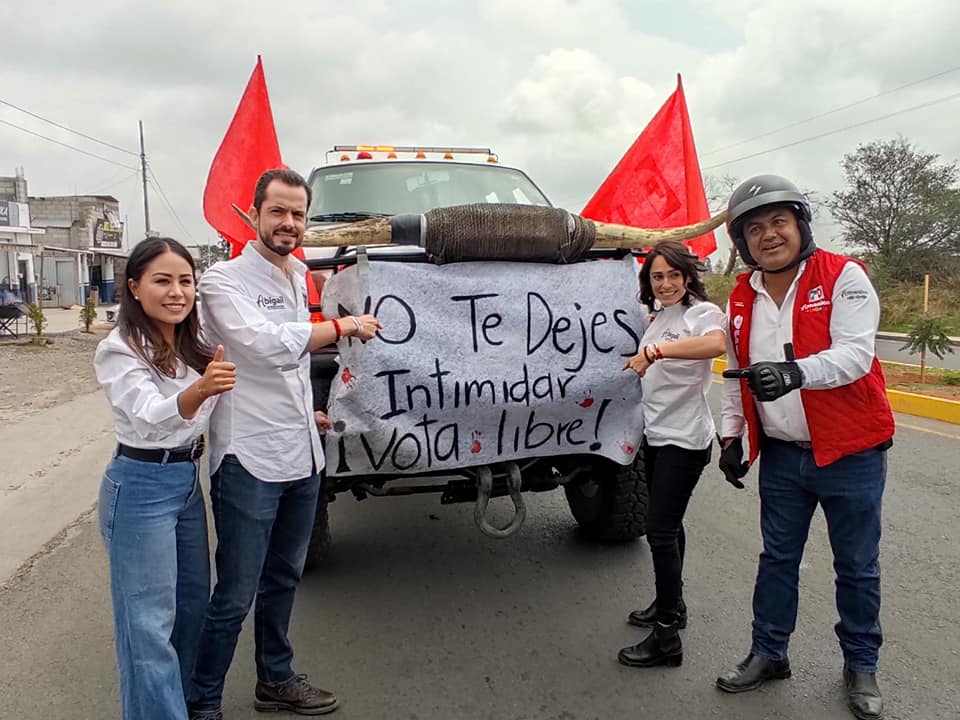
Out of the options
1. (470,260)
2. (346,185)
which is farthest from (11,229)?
(470,260)

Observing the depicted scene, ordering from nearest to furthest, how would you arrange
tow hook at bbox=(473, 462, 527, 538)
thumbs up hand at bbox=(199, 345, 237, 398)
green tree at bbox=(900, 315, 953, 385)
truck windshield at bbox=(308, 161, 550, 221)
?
thumbs up hand at bbox=(199, 345, 237, 398) < tow hook at bbox=(473, 462, 527, 538) < truck windshield at bbox=(308, 161, 550, 221) < green tree at bbox=(900, 315, 953, 385)

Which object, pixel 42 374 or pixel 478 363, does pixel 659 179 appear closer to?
pixel 478 363

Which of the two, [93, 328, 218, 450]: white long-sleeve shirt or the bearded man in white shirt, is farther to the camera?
the bearded man in white shirt

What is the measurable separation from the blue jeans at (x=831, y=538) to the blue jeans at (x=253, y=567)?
175 cm

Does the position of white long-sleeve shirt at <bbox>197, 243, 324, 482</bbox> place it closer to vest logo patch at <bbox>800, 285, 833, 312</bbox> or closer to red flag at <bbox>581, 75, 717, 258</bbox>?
vest logo patch at <bbox>800, 285, 833, 312</bbox>

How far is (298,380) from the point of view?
101 inches

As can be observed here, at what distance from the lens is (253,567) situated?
2539mm

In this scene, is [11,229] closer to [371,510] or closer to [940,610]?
[371,510]

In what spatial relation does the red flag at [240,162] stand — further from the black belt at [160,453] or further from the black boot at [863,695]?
the black boot at [863,695]

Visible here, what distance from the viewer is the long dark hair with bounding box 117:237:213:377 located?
221 cm

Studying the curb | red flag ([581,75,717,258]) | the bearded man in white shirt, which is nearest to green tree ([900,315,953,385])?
the curb

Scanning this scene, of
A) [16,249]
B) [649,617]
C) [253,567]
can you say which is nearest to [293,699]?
[253,567]

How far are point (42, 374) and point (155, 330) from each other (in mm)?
11701

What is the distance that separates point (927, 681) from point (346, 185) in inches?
162
